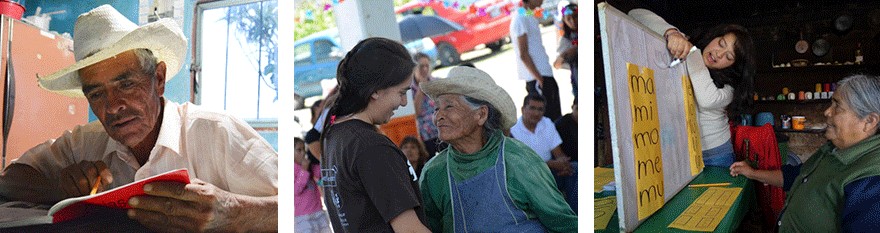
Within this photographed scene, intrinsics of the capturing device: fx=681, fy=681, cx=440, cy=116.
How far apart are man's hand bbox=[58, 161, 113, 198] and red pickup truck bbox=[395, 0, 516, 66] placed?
1613 mm

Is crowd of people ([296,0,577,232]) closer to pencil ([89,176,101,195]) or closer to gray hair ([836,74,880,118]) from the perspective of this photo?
gray hair ([836,74,880,118])

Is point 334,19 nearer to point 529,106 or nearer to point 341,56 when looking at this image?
point 341,56

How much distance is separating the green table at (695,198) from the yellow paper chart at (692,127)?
0.17 feet

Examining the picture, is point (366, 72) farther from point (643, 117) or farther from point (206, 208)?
point (643, 117)

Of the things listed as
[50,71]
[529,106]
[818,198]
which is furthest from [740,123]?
[50,71]

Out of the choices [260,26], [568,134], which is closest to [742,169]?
[568,134]

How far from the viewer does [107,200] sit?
3.15m

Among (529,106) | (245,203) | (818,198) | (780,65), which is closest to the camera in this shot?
(818,198)

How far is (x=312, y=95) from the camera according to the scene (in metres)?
2.89

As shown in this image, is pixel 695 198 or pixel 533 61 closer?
pixel 695 198

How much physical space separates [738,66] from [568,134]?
0.77m

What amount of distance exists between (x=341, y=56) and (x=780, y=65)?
5.83 ft

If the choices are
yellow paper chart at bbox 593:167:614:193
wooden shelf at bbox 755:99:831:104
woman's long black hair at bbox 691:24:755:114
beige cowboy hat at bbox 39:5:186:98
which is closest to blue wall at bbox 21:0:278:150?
beige cowboy hat at bbox 39:5:186:98

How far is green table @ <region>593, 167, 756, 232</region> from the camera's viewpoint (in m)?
2.11
